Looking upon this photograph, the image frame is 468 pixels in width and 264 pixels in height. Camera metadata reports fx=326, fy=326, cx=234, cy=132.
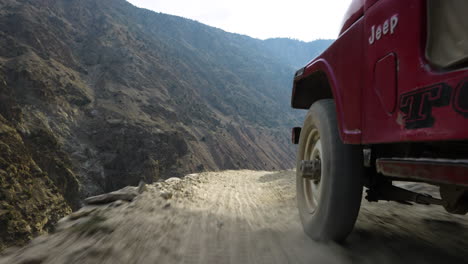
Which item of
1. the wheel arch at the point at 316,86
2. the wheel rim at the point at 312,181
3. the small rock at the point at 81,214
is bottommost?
the small rock at the point at 81,214

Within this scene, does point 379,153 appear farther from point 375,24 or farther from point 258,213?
point 258,213

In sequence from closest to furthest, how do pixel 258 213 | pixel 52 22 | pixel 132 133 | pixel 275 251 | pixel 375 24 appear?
pixel 375 24, pixel 275 251, pixel 258 213, pixel 132 133, pixel 52 22

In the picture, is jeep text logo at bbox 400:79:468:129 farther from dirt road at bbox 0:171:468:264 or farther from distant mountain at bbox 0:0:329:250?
distant mountain at bbox 0:0:329:250

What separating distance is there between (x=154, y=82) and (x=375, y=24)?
5176cm

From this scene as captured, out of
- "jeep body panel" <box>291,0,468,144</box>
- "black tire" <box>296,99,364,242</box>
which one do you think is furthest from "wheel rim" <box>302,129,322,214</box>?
"jeep body panel" <box>291,0,468,144</box>

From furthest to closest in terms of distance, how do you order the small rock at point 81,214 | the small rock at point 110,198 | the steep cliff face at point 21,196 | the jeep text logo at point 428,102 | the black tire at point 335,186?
the steep cliff face at point 21,196
the small rock at point 110,198
the small rock at point 81,214
the black tire at point 335,186
the jeep text logo at point 428,102

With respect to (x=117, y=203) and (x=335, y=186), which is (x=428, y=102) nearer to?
(x=335, y=186)

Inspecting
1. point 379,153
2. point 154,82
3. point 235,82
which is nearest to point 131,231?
point 379,153

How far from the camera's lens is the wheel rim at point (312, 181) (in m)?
2.47

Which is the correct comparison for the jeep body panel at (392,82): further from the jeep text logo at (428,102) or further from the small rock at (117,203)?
the small rock at (117,203)

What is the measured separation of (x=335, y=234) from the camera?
2.02 metres

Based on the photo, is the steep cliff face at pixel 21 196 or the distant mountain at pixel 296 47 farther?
the distant mountain at pixel 296 47

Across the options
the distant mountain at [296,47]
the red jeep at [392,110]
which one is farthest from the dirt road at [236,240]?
the distant mountain at [296,47]

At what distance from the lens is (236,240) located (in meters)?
2.53
